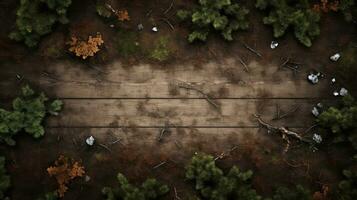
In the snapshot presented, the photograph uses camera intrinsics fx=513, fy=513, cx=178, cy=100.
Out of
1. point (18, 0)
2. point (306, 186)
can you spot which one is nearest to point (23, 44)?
point (18, 0)

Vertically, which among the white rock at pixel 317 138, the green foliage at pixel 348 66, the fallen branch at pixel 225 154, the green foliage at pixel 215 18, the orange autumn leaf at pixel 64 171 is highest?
the green foliage at pixel 215 18

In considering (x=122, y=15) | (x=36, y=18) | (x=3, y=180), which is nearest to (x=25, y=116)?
(x=3, y=180)

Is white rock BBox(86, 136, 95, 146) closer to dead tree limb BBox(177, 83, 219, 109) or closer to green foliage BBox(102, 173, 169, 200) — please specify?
green foliage BBox(102, 173, 169, 200)

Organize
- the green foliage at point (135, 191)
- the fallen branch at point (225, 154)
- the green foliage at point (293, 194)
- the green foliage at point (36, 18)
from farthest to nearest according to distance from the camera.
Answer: the fallen branch at point (225, 154)
the green foliage at point (36, 18)
the green foliage at point (293, 194)
the green foliage at point (135, 191)

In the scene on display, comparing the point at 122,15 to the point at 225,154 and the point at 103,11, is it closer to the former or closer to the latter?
the point at 103,11

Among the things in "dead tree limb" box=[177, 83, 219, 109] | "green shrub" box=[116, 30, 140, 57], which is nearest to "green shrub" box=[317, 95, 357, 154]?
"dead tree limb" box=[177, 83, 219, 109]

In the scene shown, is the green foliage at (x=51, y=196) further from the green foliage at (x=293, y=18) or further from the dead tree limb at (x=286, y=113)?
the green foliage at (x=293, y=18)

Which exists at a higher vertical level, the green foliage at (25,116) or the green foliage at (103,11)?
the green foliage at (103,11)

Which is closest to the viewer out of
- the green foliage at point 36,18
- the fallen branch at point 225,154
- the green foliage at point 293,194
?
the green foliage at point 293,194

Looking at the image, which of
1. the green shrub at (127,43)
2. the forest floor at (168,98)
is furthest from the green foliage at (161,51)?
the green shrub at (127,43)
